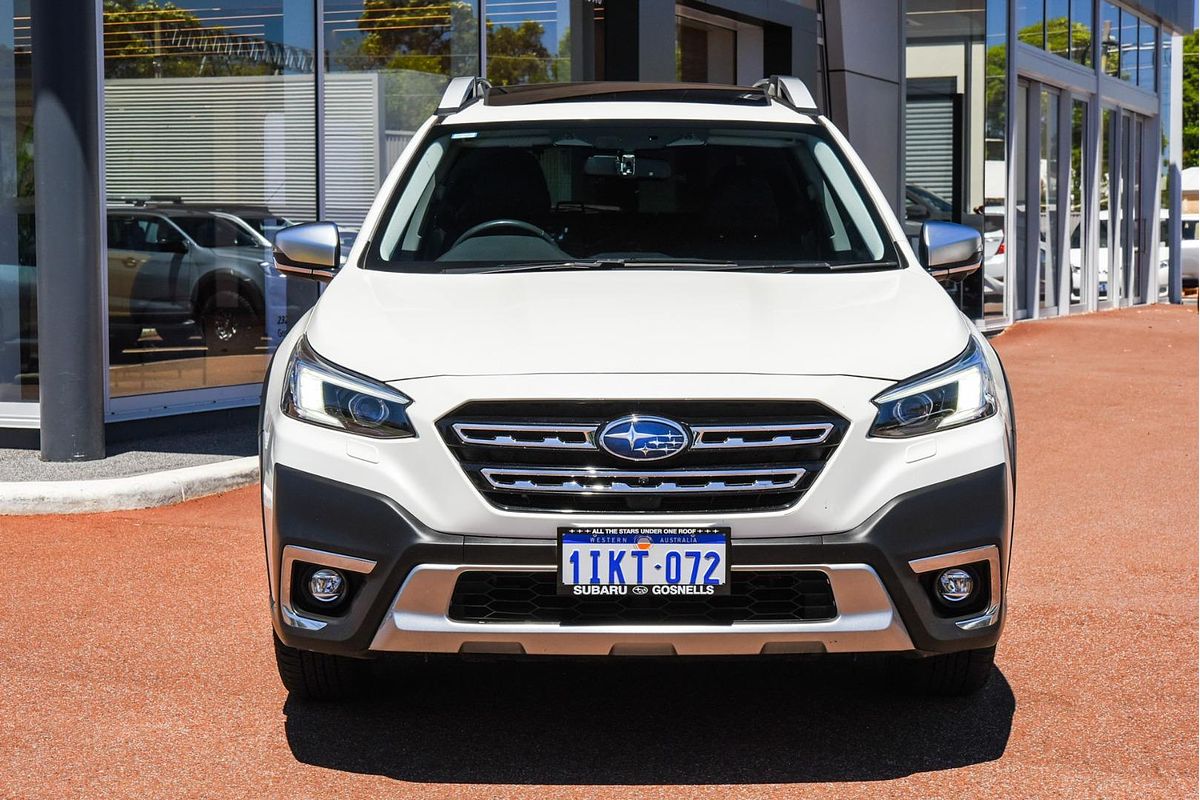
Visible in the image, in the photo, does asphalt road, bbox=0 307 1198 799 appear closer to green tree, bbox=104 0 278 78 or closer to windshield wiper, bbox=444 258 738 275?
windshield wiper, bbox=444 258 738 275

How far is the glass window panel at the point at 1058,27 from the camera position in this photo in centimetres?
2339

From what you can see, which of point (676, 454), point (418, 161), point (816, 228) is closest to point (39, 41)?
point (418, 161)

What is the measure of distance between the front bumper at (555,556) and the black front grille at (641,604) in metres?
0.03

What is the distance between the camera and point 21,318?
9.56 m

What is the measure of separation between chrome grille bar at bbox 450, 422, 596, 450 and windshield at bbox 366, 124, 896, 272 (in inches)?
44.6

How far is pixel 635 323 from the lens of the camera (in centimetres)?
391

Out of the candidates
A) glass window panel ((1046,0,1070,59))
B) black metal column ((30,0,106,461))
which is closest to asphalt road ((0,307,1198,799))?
black metal column ((30,0,106,461))

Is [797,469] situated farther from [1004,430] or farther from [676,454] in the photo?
[1004,430]

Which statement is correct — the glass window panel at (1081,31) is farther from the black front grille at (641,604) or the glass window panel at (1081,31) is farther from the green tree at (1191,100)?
the green tree at (1191,100)

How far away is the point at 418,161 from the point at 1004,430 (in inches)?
87.2

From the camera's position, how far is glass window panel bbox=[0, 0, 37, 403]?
30.9ft

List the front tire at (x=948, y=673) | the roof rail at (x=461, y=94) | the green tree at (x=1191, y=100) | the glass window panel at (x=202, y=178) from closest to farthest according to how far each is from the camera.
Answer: the front tire at (x=948, y=673), the roof rail at (x=461, y=94), the glass window panel at (x=202, y=178), the green tree at (x=1191, y=100)

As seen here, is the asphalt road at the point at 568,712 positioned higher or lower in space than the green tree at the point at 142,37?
lower

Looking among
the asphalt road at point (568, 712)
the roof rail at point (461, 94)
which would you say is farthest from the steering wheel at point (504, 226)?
the asphalt road at point (568, 712)
